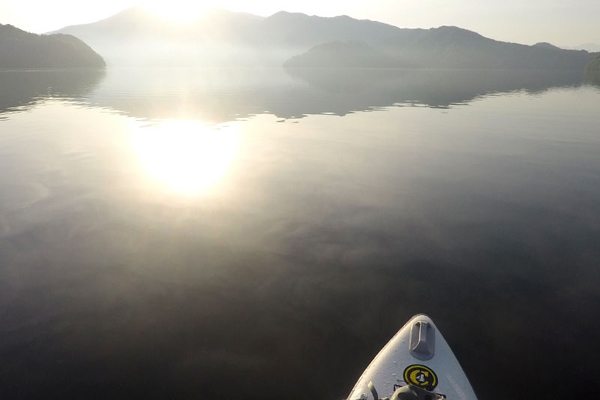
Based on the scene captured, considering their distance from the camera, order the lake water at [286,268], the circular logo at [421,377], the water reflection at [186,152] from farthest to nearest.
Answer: the water reflection at [186,152]
the lake water at [286,268]
the circular logo at [421,377]

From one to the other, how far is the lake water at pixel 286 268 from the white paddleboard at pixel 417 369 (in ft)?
3.03

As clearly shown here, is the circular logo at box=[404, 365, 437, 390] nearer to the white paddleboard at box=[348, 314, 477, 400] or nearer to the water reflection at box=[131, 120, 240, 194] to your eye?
the white paddleboard at box=[348, 314, 477, 400]

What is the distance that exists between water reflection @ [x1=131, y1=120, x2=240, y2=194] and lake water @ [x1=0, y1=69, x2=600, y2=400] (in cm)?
40

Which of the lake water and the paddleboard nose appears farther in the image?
the lake water

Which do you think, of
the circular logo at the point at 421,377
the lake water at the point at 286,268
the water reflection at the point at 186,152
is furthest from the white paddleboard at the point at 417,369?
the water reflection at the point at 186,152

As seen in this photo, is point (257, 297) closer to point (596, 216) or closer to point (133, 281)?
point (133, 281)

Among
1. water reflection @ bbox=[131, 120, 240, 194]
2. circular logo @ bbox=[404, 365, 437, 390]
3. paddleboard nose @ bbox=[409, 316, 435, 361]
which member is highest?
water reflection @ bbox=[131, 120, 240, 194]

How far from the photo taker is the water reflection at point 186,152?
26.7 m

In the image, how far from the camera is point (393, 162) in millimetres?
30375

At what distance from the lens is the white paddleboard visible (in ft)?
30.2

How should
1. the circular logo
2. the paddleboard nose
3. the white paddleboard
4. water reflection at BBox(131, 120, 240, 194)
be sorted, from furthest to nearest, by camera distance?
1. water reflection at BBox(131, 120, 240, 194)
2. the paddleboard nose
3. the circular logo
4. the white paddleboard

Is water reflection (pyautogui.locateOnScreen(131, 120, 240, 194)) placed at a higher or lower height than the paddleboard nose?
higher

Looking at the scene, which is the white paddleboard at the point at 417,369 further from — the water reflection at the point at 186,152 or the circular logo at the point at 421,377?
the water reflection at the point at 186,152

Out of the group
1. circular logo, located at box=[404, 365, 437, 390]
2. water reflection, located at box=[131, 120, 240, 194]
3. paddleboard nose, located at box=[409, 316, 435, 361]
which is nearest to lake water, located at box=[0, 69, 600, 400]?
water reflection, located at box=[131, 120, 240, 194]
